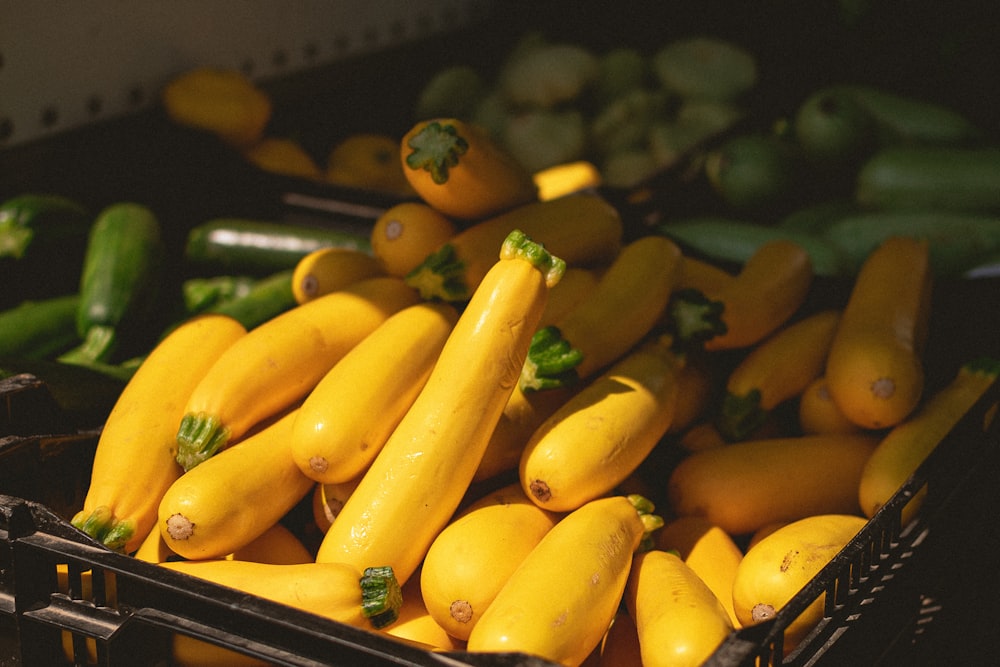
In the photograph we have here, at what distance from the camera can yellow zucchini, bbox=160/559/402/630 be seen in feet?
2.94

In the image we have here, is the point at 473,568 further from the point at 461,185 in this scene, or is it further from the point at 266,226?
the point at 266,226

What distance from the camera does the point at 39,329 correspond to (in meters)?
1.68

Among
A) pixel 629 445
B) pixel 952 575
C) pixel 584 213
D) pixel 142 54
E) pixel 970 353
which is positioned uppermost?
pixel 142 54

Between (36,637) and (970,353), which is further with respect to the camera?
(970,353)

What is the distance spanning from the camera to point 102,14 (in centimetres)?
219

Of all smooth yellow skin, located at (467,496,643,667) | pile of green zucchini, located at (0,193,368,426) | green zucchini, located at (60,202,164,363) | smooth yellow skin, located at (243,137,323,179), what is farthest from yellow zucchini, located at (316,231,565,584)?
smooth yellow skin, located at (243,137,323,179)

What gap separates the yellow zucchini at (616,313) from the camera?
1175mm

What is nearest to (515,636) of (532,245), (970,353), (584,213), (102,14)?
(532,245)

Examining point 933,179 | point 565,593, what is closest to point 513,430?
point 565,593

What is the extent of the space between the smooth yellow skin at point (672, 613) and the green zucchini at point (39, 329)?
1.19 m

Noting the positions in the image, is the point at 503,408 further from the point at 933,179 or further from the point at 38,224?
the point at 933,179

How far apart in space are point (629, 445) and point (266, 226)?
4.07ft

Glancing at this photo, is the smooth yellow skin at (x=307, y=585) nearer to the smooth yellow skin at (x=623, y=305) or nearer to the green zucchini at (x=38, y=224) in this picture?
the smooth yellow skin at (x=623, y=305)

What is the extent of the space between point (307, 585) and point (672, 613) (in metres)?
0.36
